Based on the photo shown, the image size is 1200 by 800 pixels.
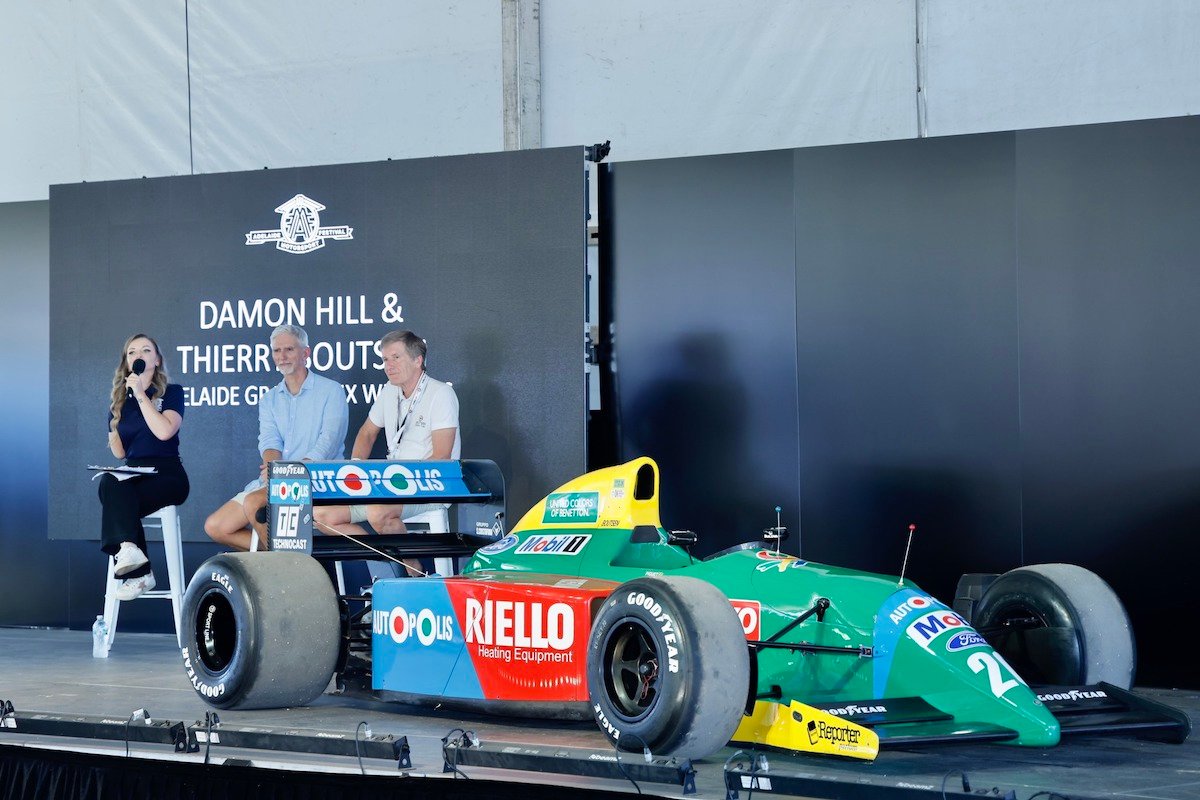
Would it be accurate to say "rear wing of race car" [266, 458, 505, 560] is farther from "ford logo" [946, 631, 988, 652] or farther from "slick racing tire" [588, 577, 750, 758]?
"ford logo" [946, 631, 988, 652]

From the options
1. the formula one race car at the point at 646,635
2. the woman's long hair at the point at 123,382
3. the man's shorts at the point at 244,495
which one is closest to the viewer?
the formula one race car at the point at 646,635

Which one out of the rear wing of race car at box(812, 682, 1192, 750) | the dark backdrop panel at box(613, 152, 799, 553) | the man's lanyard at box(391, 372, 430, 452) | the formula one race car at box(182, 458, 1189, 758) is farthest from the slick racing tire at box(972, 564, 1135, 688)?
the man's lanyard at box(391, 372, 430, 452)

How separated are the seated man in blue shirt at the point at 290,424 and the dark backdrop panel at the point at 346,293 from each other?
0.76 feet

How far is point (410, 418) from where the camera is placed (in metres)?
8.59

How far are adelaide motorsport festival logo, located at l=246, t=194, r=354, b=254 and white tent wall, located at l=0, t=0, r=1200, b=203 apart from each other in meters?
1.74

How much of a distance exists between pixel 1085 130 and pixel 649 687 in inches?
158

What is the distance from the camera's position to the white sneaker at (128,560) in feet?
28.0

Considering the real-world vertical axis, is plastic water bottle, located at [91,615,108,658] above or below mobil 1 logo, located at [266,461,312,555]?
below

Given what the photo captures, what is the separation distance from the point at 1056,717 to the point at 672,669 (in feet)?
4.31

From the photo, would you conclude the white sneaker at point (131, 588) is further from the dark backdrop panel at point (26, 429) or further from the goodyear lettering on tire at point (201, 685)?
the goodyear lettering on tire at point (201, 685)

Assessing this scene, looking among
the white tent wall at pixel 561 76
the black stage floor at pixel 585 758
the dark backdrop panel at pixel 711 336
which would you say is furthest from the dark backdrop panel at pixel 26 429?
the dark backdrop panel at pixel 711 336

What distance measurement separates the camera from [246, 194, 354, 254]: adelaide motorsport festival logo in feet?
30.5

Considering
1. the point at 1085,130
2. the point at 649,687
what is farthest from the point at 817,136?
the point at 649,687

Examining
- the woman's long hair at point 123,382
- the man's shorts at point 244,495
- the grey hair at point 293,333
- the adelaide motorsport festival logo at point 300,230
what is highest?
the adelaide motorsport festival logo at point 300,230
